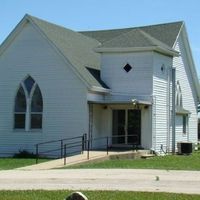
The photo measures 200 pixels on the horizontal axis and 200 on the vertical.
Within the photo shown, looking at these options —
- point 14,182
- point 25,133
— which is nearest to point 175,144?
point 25,133

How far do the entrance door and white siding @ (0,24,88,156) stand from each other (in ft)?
9.23

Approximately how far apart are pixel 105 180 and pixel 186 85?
2228 centimetres

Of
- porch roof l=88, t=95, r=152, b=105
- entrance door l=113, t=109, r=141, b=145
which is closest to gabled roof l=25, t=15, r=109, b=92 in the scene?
porch roof l=88, t=95, r=152, b=105

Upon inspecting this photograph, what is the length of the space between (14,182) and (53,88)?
1438 cm

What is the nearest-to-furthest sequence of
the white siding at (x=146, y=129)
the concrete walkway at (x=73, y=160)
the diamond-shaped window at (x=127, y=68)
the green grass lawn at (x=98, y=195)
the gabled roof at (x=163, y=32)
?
the green grass lawn at (x=98, y=195) → the concrete walkway at (x=73, y=160) → the white siding at (x=146, y=129) → the diamond-shaped window at (x=127, y=68) → the gabled roof at (x=163, y=32)

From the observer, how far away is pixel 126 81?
31.9m

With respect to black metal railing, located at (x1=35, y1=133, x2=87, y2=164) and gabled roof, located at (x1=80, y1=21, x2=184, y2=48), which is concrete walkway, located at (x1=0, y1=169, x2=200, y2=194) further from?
gabled roof, located at (x1=80, y1=21, x2=184, y2=48)

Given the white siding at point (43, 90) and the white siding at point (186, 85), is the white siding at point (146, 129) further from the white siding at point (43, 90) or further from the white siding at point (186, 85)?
the white siding at point (186, 85)

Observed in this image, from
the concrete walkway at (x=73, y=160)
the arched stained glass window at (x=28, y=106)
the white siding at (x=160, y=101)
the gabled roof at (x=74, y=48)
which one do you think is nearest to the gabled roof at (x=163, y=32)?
the white siding at (x=160, y=101)

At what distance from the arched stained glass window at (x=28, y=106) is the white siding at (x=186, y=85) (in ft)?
31.3

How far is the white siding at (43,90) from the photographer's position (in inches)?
1188

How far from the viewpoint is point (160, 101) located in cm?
3244

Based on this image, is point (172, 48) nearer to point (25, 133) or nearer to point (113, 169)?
point (25, 133)

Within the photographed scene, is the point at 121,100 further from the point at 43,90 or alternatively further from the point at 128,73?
the point at 43,90
